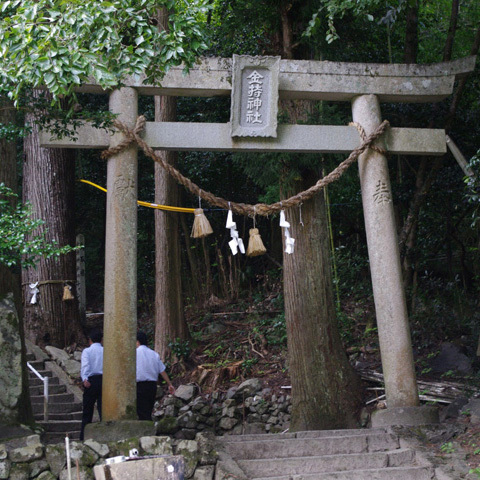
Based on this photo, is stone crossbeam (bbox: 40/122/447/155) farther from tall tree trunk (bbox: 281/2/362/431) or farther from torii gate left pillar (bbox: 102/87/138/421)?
tall tree trunk (bbox: 281/2/362/431)

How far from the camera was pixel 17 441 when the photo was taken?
20.6 ft

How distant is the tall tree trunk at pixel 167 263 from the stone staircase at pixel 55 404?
2.06 meters

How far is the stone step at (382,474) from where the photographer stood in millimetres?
6250

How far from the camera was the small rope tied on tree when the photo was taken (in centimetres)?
780

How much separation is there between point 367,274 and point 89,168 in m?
7.48

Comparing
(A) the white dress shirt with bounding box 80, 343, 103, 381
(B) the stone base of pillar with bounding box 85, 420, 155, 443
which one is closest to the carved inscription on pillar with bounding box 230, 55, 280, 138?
(A) the white dress shirt with bounding box 80, 343, 103, 381

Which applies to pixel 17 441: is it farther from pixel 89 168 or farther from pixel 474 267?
pixel 89 168

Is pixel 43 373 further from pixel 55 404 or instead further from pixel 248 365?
pixel 248 365

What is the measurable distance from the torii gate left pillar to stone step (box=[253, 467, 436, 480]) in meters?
1.86

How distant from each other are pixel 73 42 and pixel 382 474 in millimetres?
4892

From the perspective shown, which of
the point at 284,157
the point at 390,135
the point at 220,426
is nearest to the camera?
the point at 390,135

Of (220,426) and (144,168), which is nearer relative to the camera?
(220,426)

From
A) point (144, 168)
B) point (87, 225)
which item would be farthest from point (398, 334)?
point (87, 225)

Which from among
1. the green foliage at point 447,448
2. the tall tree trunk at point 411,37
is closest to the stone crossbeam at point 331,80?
the tall tree trunk at point 411,37
